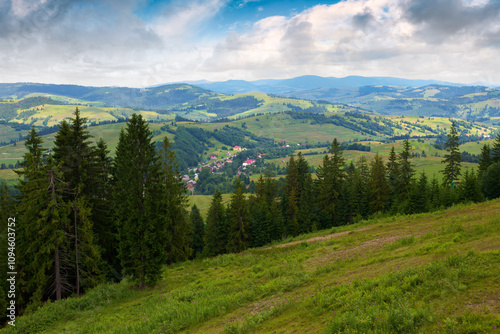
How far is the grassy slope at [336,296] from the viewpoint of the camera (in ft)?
29.9

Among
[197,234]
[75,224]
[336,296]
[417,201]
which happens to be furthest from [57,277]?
[417,201]

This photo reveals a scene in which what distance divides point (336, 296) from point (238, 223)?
129 feet

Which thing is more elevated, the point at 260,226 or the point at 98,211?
the point at 98,211

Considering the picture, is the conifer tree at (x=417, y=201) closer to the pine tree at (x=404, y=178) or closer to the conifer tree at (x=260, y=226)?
the pine tree at (x=404, y=178)

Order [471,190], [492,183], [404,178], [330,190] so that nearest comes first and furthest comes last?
1. [471,190]
2. [492,183]
3. [404,178]
4. [330,190]

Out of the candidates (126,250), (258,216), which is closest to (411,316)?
(126,250)

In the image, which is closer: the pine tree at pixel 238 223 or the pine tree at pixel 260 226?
the pine tree at pixel 238 223

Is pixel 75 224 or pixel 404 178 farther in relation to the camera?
pixel 404 178

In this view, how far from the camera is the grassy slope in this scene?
359 inches

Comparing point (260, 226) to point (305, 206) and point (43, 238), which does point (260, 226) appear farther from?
point (43, 238)

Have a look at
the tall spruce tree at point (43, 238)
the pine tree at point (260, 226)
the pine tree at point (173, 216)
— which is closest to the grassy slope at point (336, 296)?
the tall spruce tree at point (43, 238)

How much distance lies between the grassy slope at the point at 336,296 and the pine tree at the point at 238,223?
935 inches

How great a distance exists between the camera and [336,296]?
1255cm

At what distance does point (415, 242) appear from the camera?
18609 millimetres
